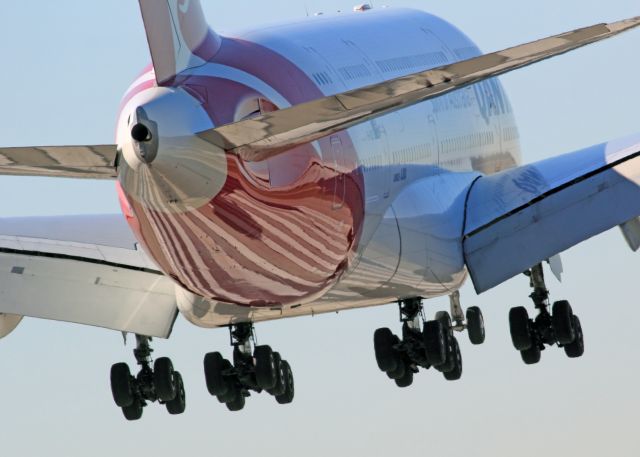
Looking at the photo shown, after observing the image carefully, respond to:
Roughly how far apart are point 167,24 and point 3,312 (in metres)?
12.2

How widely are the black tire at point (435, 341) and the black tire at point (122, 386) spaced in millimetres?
6024

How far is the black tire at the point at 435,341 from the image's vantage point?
43250 millimetres

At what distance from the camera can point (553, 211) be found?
4084 centimetres

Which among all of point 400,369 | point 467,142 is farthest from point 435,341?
point 467,142

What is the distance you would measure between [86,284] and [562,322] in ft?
A: 33.9

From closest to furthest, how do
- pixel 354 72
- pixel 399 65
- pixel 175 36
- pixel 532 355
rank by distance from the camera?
pixel 175 36
pixel 354 72
pixel 399 65
pixel 532 355

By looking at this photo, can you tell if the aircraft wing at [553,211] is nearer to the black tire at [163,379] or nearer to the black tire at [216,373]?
the black tire at [216,373]

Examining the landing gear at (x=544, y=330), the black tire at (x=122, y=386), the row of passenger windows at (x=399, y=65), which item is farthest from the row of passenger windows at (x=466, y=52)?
the black tire at (x=122, y=386)

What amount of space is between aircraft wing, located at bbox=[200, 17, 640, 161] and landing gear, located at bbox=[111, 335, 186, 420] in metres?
13.8

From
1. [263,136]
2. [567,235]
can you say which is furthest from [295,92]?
[567,235]

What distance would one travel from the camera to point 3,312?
41.5 meters

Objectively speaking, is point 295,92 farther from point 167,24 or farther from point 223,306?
point 223,306

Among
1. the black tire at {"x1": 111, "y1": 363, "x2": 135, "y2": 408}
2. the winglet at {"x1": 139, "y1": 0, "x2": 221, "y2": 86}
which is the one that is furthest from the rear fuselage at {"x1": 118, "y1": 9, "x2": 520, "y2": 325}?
the black tire at {"x1": 111, "y1": 363, "x2": 135, "y2": 408}

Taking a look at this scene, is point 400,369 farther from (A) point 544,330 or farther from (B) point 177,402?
(B) point 177,402
